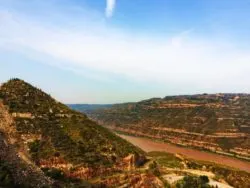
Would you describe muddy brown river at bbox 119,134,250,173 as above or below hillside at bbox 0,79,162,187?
below

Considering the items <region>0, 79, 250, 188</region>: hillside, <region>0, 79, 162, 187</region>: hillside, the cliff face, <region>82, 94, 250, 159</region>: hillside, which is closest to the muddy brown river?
<region>82, 94, 250, 159</region>: hillside

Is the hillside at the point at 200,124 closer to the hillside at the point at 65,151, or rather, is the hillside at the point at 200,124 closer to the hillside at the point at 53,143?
the hillside at the point at 65,151

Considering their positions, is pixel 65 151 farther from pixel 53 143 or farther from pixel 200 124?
pixel 200 124

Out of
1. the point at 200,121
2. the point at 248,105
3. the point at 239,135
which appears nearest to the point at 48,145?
the point at 239,135

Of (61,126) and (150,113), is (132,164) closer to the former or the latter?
(61,126)

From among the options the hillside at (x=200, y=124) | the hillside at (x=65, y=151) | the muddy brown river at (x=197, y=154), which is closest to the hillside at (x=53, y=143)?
the hillside at (x=65, y=151)

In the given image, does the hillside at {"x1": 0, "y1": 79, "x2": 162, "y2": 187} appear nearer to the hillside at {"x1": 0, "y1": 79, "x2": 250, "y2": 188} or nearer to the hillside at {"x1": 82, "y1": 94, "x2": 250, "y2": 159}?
the hillside at {"x1": 0, "y1": 79, "x2": 250, "y2": 188}
